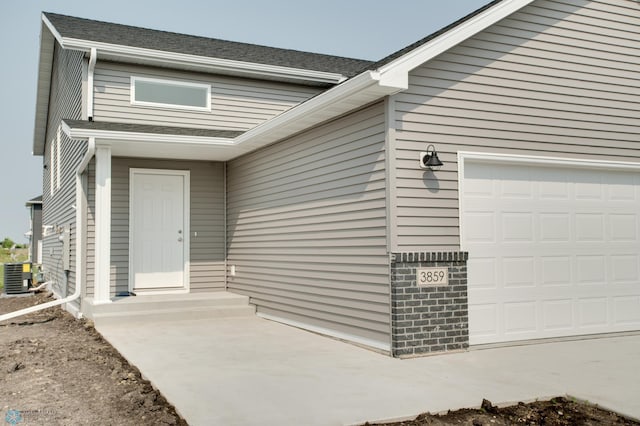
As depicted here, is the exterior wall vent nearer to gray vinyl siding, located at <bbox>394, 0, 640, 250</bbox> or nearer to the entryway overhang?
the entryway overhang

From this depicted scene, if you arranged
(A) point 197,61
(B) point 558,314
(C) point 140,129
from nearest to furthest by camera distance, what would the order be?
(B) point 558,314 < (C) point 140,129 < (A) point 197,61

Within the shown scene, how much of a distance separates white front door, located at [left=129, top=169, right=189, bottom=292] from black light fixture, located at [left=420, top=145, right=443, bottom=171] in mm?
5149

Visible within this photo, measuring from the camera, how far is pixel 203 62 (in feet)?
31.2

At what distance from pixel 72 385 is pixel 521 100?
5.42m

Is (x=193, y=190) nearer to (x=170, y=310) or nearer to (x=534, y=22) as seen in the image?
(x=170, y=310)

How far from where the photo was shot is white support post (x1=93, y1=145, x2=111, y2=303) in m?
7.82

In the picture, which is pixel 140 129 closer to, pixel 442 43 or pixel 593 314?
pixel 442 43

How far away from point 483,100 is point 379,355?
117 inches

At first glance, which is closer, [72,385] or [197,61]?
[72,385]

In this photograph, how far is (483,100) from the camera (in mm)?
6180

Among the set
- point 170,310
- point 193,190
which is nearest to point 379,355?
point 170,310

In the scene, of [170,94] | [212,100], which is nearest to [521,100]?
[212,100]

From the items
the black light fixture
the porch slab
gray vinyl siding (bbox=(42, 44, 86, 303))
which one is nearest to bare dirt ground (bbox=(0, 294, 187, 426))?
the porch slab

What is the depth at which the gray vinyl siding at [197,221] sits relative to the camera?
911 centimetres
